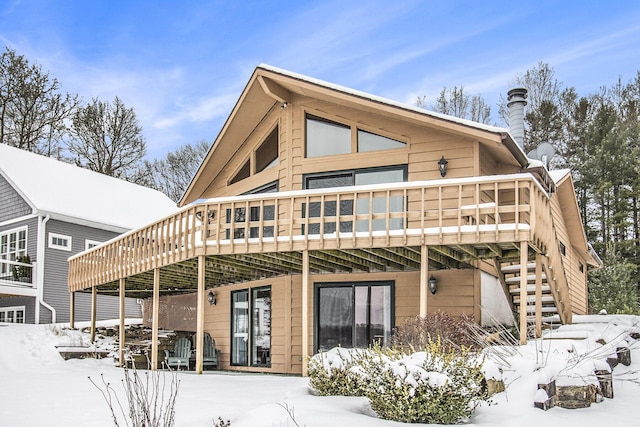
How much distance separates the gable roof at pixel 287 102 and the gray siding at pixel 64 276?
22.1 ft

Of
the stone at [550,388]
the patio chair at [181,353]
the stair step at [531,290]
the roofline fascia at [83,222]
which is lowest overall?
the patio chair at [181,353]

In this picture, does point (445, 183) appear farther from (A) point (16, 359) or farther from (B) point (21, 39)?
(B) point (21, 39)

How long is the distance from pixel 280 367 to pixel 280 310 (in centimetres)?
124

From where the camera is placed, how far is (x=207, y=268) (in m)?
14.2

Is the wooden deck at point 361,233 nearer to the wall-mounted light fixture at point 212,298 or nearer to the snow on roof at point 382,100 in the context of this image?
the snow on roof at point 382,100

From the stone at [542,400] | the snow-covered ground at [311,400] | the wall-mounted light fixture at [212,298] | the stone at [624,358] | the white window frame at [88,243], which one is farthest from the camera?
the white window frame at [88,243]

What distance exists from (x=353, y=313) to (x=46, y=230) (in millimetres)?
12934

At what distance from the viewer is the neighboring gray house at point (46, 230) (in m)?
21.5

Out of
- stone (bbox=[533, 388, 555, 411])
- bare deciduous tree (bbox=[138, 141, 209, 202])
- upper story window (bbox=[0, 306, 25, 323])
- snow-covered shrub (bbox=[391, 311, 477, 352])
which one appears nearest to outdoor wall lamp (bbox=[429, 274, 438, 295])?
snow-covered shrub (bbox=[391, 311, 477, 352])

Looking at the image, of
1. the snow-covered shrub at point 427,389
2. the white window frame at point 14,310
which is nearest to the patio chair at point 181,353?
the white window frame at point 14,310

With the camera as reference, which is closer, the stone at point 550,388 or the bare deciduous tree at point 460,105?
the stone at point 550,388

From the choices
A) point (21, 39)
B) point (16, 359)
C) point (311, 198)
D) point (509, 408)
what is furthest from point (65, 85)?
point (509, 408)

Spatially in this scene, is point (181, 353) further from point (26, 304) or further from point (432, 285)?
point (26, 304)

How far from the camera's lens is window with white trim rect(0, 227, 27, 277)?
22344 millimetres
